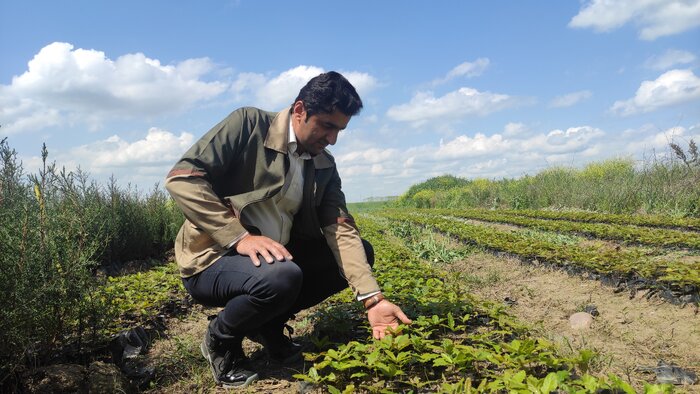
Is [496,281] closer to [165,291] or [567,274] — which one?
[567,274]

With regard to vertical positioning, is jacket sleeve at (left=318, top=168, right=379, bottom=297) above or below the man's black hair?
below

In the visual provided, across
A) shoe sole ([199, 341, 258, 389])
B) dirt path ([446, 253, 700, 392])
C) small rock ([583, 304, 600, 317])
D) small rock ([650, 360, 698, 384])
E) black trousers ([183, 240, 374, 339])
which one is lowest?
dirt path ([446, 253, 700, 392])

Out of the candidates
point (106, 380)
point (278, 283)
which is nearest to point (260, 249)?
point (278, 283)

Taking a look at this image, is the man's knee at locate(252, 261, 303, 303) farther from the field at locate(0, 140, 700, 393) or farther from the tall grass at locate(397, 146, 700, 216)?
the tall grass at locate(397, 146, 700, 216)

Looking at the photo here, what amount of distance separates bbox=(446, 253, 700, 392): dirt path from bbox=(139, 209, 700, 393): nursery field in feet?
0.04

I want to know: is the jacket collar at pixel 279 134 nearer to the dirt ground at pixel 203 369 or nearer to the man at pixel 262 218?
the man at pixel 262 218

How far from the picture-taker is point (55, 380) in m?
2.52

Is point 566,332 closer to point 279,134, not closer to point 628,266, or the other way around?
point 628,266

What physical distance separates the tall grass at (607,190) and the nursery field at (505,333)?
7.02 m

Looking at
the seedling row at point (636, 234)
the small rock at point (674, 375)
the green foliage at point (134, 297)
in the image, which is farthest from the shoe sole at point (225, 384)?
the seedling row at point (636, 234)

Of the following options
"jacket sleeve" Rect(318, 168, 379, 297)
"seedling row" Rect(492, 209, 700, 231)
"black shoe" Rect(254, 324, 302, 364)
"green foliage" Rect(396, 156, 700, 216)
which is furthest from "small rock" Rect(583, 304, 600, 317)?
"green foliage" Rect(396, 156, 700, 216)

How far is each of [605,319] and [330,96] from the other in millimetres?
2782

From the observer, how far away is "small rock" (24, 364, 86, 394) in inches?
98.0

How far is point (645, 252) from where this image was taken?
5852 mm
